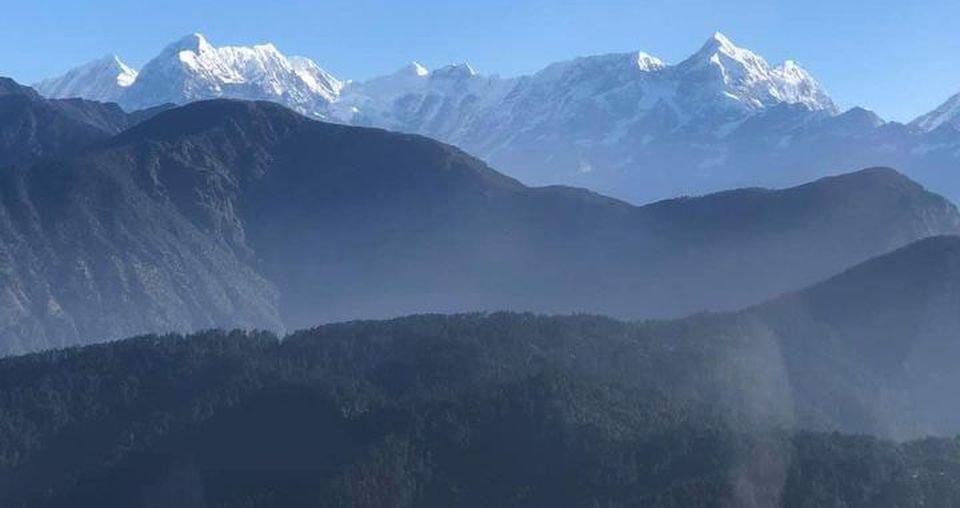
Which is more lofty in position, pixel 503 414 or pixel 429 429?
pixel 503 414

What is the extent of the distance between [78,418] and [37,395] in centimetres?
954

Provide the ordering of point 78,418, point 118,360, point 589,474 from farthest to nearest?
point 118,360
point 78,418
point 589,474

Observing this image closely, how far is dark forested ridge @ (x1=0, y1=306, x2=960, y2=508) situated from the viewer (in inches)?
5044

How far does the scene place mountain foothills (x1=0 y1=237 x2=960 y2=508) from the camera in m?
129

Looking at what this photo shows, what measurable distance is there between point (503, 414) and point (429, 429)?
6.84 meters

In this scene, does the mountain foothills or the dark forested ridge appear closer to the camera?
the dark forested ridge

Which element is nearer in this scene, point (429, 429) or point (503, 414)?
point (429, 429)

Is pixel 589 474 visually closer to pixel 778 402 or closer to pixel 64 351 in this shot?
pixel 778 402

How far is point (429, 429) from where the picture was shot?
139 metres

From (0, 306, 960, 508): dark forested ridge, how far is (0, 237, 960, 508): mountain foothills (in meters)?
0.28

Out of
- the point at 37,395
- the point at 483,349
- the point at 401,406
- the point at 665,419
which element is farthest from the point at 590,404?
the point at 37,395

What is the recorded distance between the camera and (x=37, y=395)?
17100cm

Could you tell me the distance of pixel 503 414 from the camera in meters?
142

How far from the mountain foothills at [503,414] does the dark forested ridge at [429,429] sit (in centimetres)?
28
